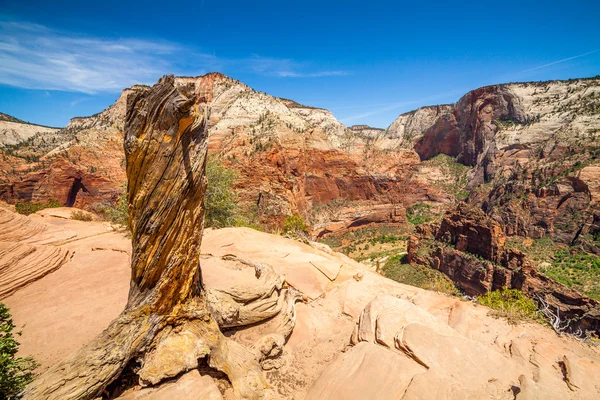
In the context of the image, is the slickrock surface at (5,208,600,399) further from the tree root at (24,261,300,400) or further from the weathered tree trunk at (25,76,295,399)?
the weathered tree trunk at (25,76,295,399)

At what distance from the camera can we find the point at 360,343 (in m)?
6.45

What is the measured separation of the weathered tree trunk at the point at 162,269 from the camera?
429cm

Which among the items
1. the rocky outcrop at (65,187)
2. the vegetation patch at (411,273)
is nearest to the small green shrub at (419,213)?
the vegetation patch at (411,273)

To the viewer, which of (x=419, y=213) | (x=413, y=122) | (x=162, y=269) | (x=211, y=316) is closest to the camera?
(x=162, y=269)

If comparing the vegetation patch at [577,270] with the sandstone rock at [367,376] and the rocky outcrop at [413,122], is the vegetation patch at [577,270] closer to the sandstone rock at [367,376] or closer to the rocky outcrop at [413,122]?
the sandstone rock at [367,376]

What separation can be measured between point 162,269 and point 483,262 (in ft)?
154

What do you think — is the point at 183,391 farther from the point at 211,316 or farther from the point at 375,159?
the point at 375,159

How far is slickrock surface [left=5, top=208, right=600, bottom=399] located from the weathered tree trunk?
1.55ft

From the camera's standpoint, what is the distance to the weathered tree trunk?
4285mm

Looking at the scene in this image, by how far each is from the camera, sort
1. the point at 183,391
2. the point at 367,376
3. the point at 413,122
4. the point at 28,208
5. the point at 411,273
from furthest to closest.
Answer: the point at 413,122
the point at 411,273
the point at 28,208
the point at 367,376
the point at 183,391

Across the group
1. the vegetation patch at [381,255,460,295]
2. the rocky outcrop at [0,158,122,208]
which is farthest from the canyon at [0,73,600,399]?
the vegetation patch at [381,255,460,295]

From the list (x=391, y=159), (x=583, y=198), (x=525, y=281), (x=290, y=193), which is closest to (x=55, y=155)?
(x=290, y=193)

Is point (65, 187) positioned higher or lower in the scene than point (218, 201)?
higher

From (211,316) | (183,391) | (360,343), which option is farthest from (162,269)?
(360,343)
